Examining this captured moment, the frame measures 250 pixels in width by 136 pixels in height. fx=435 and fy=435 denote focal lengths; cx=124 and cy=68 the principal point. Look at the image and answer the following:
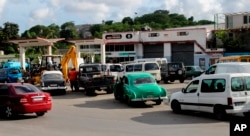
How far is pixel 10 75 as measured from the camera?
40.3 meters

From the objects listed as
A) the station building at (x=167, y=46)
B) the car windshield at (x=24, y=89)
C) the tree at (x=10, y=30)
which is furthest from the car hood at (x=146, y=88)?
the tree at (x=10, y=30)

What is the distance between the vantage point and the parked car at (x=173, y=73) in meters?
37.6

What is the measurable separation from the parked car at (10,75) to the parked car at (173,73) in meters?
13.2

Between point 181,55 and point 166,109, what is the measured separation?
39.5m

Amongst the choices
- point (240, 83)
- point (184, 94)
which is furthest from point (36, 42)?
point (240, 83)

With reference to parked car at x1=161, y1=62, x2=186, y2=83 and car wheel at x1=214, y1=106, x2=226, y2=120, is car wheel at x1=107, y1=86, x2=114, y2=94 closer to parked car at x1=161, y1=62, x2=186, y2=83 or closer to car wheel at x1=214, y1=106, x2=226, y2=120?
parked car at x1=161, y1=62, x2=186, y2=83

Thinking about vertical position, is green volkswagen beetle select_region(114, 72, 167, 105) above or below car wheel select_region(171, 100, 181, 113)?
A: above

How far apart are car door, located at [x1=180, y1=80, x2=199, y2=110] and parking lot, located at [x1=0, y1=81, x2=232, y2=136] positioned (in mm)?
398

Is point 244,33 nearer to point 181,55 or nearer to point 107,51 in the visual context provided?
point 181,55

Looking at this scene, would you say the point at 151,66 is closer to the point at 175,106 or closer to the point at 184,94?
the point at 175,106

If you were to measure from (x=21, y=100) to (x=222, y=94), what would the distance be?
7755 millimetres

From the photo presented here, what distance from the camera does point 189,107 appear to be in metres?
17.5

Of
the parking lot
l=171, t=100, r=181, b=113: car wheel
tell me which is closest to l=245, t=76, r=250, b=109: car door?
the parking lot

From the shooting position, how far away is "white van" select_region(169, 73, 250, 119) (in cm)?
1547
